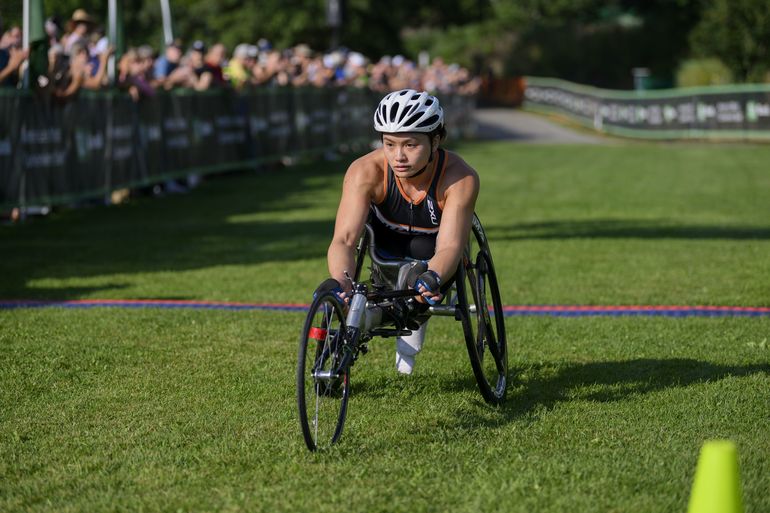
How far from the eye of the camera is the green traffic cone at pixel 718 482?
403 centimetres

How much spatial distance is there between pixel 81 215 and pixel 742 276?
9.54 metres

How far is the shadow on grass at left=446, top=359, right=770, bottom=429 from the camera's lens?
7.02 metres

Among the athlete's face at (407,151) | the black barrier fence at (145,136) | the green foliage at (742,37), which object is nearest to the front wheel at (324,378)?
the athlete's face at (407,151)

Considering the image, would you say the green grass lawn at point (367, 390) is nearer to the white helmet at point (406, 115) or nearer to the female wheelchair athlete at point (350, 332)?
the female wheelchair athlete at point (350, 332)

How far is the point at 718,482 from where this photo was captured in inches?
160

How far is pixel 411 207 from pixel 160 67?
52.3ft

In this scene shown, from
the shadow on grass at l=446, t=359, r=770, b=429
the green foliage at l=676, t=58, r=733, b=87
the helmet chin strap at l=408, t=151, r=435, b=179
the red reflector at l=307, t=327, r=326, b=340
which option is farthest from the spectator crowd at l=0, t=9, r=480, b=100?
the green foliage at l=676, t=58, r=733, b=87

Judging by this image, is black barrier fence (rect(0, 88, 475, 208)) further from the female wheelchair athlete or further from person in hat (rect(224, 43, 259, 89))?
the female wheelchair athlete

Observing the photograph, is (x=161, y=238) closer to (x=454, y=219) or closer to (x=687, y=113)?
(x=454, y=219)

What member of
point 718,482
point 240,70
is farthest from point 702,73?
point 718,482

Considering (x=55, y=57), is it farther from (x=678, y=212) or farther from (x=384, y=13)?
(x=384, y=13)

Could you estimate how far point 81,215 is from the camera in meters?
18.0

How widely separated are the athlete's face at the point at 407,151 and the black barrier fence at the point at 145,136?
9719mm

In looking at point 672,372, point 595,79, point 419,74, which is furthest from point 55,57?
point 595,79
